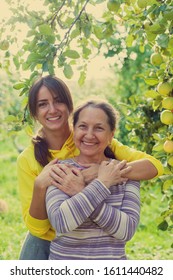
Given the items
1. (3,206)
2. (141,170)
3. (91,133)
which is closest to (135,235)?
(3,206)

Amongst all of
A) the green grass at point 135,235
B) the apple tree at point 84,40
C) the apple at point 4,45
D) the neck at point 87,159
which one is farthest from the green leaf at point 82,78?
the green grass at point 135,235

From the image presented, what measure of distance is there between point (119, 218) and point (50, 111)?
0.37 metres

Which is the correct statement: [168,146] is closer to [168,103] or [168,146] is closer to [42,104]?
[168,103]

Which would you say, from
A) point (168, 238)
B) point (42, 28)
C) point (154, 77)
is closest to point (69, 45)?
point (42, 28)

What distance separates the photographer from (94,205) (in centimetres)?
127

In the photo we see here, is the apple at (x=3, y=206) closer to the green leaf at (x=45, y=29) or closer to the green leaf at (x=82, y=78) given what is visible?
the green leaf at (x=82, y=78)

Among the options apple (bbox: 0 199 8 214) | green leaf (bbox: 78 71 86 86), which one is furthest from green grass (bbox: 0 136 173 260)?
green leaf (bbox: 78 71 86 86)

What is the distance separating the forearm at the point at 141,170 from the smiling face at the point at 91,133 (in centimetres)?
9

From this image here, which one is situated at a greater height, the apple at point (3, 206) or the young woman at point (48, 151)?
the young woman at point (48, 151)

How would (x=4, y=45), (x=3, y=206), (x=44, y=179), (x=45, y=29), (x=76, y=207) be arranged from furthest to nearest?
(x=3, y=206), (x=4, y=45), (x=45, y=29), (x=44, y=179), (x=76, y=207)

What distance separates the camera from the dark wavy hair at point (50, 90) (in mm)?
1521

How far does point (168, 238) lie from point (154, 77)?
2.18 m

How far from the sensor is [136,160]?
1.48m
